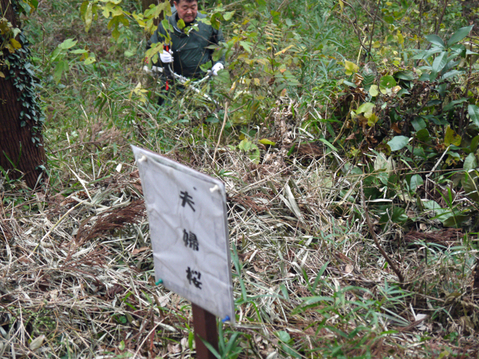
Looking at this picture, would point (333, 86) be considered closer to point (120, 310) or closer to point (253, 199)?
point (253, 199)

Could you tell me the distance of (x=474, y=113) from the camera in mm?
2697

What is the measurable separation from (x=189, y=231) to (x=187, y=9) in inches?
117

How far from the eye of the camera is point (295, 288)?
2.16 m

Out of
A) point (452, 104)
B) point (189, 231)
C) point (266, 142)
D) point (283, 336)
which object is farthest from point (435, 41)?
point (189, 231)

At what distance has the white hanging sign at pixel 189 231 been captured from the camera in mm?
1369

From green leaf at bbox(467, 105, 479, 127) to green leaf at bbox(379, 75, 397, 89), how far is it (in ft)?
1.47

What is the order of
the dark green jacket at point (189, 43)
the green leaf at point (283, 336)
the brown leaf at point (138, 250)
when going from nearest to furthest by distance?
the green leaf at point (283, 336) < the brown leaf at point (138, 250) < the dark green jacket at point (189, 43)

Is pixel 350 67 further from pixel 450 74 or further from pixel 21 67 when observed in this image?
pixel 21 67

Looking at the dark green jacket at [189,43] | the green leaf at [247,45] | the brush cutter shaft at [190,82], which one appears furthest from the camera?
the dark green jacket at [189,43]

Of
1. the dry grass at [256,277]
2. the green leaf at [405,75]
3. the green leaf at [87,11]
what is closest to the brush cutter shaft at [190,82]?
the dry grass at [256,277]

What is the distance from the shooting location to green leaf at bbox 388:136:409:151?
2756 millimetres

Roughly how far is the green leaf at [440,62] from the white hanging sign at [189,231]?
1846 millimetres

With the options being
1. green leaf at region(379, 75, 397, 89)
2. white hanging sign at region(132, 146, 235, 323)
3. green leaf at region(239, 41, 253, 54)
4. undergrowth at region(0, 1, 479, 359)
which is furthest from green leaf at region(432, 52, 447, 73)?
white hanging sign at region(132, 146, 235, 323)

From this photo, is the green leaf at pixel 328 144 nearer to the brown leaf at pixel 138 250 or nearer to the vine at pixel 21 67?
the brown leaf at pixel 138 250
